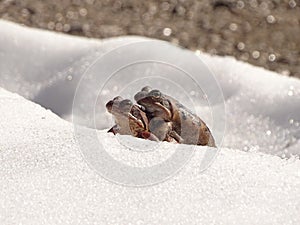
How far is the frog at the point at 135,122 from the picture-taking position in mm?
2084

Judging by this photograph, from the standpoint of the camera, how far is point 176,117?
2154 millimetres

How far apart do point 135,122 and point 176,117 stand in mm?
139

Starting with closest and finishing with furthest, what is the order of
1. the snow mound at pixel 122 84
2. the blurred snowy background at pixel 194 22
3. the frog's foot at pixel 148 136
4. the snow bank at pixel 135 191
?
the snow bank at pixel 135 191 → the frog's foot at pixel 148 136 → the snow mound at pixel 122 84 → the blurred snowy background at pixel 194 22

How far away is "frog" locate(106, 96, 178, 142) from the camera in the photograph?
2084 mm

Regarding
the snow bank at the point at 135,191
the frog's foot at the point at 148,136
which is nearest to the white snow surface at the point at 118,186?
the snow bank at the point at 135,191

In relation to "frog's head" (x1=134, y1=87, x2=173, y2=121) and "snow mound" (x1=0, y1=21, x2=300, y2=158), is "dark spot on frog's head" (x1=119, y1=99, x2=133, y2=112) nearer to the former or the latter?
"frog's head" (x1=134, y1=87, x2=173, y2=121)

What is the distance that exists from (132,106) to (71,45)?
3.94 ft

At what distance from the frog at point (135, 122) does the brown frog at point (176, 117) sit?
1.0 inches

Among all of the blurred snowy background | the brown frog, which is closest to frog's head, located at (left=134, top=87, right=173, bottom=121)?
the brown frog

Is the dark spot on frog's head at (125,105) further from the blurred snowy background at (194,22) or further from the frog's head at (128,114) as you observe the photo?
the blurred snowy background at (194,22)

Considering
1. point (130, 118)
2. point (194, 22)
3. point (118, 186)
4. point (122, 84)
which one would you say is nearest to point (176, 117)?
point (130, 118)

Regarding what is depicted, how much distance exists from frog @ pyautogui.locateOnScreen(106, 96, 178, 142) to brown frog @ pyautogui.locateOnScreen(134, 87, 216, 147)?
0.08 feet

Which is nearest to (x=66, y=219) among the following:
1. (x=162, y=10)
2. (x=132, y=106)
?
(x=132, y=106)

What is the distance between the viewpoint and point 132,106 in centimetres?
210
